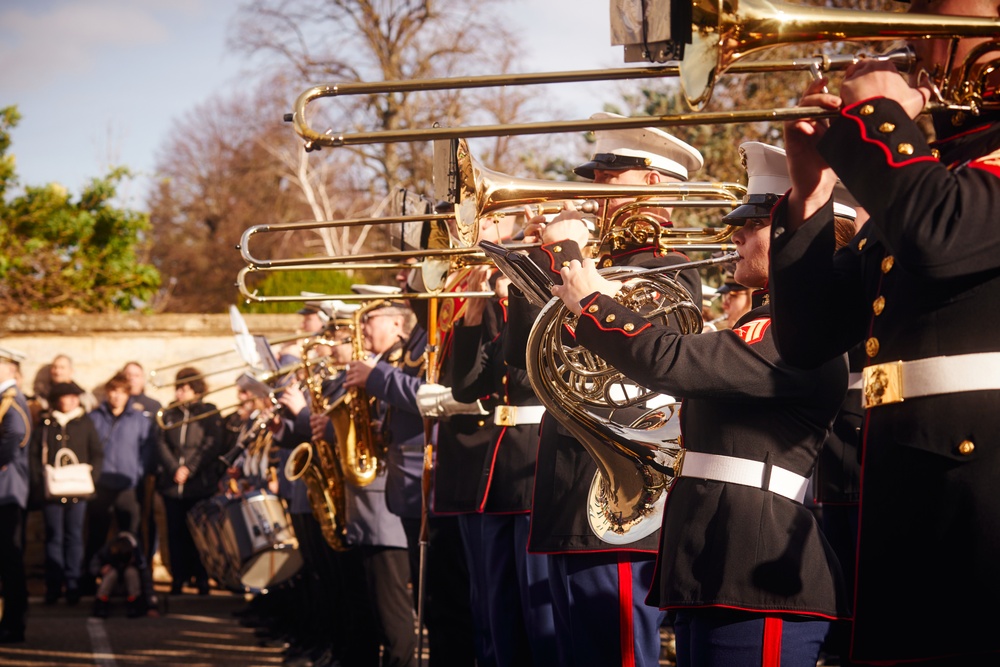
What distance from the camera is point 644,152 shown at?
13.7 feet

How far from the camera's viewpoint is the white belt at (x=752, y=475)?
9.09ft

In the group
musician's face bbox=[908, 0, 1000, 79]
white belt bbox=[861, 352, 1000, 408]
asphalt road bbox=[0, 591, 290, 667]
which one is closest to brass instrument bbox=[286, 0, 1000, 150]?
musician's face bbox=[908, 0, 1000, 79]

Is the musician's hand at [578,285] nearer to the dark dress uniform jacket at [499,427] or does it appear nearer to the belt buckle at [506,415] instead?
the dark dress uniform jacket at [499,427]

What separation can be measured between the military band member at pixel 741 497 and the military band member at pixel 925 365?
1.90 feet

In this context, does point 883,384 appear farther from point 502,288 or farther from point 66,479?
point 66,479

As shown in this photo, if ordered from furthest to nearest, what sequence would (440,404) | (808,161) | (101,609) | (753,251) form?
(101,609)
(440,404)
(753,251)
(808,161)

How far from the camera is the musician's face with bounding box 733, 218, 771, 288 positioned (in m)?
3.10

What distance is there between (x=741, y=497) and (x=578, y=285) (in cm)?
74

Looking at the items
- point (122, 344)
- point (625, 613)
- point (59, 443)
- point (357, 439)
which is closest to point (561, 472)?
point (625, 613)

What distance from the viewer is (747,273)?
3.14 meters

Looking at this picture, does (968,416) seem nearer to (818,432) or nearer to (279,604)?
(818,432)

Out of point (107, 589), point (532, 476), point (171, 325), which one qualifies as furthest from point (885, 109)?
point (171, 325)

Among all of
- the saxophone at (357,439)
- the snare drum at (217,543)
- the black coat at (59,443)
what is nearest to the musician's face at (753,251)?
the saxophone at (357,439)

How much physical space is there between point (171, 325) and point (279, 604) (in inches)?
163
